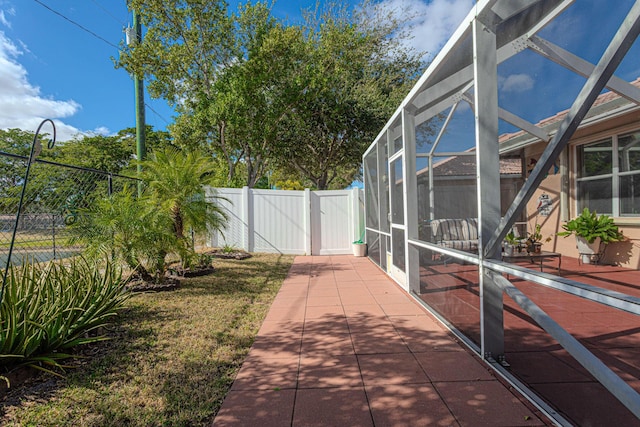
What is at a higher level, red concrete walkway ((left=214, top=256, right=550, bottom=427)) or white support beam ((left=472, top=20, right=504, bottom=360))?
white support beam ((left=472, top=20, right=504, bottom=360))

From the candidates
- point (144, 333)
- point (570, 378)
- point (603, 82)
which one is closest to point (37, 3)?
point (144, 333)

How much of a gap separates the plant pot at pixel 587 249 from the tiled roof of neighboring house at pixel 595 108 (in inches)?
97.9

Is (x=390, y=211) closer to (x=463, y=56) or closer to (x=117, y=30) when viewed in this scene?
(x=463, y=56)

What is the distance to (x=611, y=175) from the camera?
532 centimetres

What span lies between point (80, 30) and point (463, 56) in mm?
11723

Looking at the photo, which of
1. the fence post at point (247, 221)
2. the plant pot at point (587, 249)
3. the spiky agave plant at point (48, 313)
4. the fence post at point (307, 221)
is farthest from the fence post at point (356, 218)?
the spiky agave plant at point (48, 313)

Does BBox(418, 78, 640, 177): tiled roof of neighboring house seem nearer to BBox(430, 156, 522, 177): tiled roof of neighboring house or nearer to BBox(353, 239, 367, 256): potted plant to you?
BBox(430, 156, 522, 177): tiled roof of neighboring house

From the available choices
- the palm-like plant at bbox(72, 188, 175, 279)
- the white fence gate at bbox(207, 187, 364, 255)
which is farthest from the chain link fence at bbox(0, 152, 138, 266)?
the white fence gate at bbox(207, 187, 364, 255)

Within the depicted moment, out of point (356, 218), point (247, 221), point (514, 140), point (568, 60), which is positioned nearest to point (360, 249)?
point (356, 218)

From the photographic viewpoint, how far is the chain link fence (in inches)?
142

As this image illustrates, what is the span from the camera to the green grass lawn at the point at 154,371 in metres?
2.19

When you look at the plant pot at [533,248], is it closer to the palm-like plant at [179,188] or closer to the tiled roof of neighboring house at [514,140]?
the tiled roof of neighboring house at [514,140]

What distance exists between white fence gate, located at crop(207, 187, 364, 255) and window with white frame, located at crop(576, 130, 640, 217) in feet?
17.3

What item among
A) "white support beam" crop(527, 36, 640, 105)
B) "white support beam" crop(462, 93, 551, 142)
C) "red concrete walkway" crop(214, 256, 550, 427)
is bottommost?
"red concrete walkway" crop(214, 256, 550, 427)
